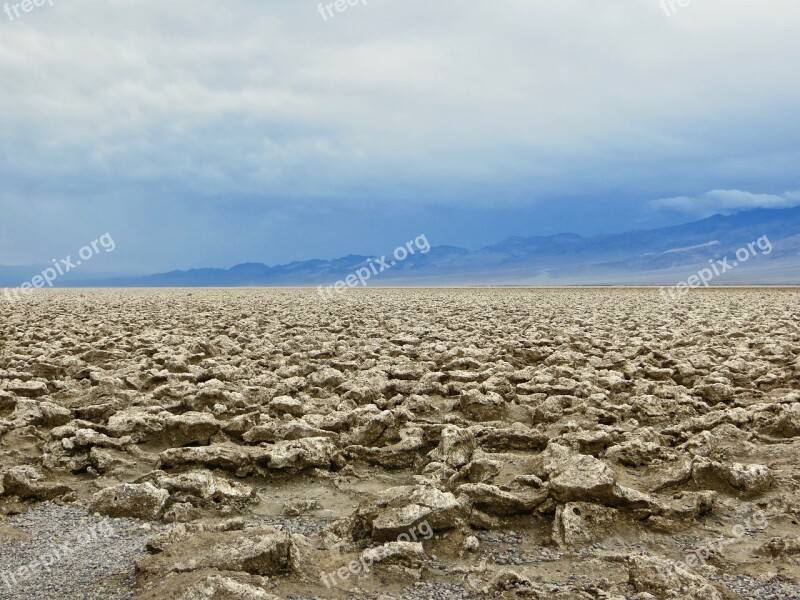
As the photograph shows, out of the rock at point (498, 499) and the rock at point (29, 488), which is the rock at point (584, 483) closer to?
the rock at point (498, 499)

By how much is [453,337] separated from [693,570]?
625 cm

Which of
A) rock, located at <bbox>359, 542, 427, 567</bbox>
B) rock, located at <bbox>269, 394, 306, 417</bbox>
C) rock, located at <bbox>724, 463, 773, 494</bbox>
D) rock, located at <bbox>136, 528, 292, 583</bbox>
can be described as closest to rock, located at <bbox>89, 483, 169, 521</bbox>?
rock, located at <bbox>136, 528, 292, 583</bbox>

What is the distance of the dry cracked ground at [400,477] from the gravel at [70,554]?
10mm

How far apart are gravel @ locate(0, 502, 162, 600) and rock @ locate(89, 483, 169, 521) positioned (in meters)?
0.05

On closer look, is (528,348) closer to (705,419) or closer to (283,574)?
(705,419)

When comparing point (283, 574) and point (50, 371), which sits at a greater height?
point (50, 371)

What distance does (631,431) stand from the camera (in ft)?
13.2

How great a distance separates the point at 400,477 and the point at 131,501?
137cm

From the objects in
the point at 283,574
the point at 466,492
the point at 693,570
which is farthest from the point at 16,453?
the point at 693,570

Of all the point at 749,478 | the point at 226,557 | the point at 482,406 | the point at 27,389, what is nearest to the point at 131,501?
the point at 226,557

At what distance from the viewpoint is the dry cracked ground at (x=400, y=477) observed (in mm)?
2357

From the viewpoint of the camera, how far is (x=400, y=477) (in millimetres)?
3578

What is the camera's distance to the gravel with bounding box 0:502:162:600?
7.48ft

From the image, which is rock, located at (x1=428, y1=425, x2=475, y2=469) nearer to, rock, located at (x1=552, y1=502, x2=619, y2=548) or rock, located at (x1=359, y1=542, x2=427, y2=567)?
rock, located at (x1=552, y1=502, x2=619, y2=548)
